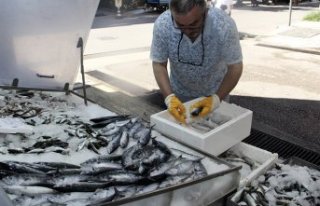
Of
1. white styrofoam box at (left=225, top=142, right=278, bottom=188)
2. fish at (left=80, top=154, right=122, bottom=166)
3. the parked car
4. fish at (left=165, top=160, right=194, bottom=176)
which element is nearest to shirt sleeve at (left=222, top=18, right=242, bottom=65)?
white styrofoam box at (left=225, top=142, right=278, bottom=188)

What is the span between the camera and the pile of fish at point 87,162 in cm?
197

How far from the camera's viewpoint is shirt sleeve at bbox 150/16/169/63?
9.88 ft

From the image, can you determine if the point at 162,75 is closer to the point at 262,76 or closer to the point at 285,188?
the point at 285,188

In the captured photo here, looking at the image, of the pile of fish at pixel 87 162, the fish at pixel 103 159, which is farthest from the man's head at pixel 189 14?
the fish at pixel 103 159

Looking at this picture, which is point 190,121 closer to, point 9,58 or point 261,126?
point 9,58

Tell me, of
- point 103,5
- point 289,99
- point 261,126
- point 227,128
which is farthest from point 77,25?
point 103,5

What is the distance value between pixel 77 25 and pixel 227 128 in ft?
5.95

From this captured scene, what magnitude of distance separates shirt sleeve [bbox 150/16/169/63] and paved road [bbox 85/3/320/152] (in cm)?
279

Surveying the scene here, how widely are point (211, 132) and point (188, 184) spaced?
71 cm

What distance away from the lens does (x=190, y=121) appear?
285cm

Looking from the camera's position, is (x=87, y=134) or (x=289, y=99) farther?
(x=289, y=99)

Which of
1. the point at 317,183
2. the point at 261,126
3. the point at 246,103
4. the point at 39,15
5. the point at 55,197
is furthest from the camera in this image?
the point at 246,103

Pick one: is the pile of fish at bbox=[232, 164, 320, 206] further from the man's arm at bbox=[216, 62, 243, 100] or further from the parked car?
the parked car

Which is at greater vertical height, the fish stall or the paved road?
the fish stall
